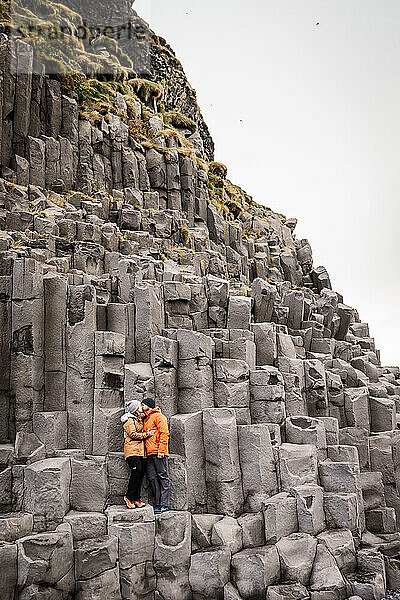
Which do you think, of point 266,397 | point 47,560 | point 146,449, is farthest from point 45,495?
point 266,397

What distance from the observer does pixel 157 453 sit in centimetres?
1031

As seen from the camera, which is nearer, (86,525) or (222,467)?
(86,525)

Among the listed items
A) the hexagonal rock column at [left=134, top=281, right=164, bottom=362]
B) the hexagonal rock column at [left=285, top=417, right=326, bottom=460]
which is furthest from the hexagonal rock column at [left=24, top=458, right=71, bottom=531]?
the hexagonal rock column at [left=285, top=417, right=326, bottom=460]

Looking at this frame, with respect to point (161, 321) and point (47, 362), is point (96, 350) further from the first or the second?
point (161, 321)

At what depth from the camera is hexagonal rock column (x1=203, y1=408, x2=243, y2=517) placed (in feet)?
36.7

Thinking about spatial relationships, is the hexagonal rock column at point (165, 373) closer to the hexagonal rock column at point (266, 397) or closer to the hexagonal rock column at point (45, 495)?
the hexagonal rock column at point (266, 397)

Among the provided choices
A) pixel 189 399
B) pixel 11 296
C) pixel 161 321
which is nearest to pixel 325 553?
pixel 189 399

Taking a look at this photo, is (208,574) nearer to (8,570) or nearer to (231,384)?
(8,570)

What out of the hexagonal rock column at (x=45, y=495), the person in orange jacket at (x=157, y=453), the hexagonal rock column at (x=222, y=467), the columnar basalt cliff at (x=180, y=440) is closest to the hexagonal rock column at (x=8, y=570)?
the columnar basalt cliff at (x=180, y=440)

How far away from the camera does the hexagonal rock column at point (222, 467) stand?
1119 cm

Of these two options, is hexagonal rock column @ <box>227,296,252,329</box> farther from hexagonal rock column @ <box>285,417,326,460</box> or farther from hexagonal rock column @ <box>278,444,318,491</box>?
hexagonal rock column @ <box>278,444,318,491</box>

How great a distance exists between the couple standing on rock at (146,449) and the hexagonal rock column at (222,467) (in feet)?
3.76

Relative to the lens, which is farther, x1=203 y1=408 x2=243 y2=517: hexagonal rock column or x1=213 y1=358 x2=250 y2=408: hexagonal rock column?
x1=213 y1=358 x2=250 y2=408: hexagonal rock column

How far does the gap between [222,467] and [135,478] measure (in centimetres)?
181
